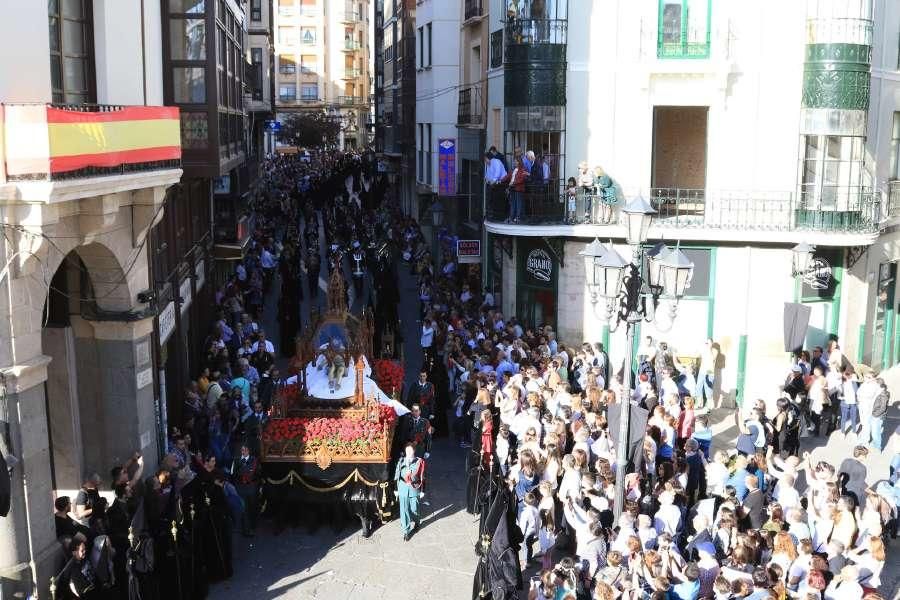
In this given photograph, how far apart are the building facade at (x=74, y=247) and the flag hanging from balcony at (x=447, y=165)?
1614cm

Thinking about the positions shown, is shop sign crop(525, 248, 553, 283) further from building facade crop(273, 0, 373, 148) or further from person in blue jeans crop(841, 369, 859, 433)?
building facade crop(273, 0, 373, 148)

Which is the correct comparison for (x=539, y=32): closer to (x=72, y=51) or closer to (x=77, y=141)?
(x=72, y=51)

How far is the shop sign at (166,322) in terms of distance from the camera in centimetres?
1683

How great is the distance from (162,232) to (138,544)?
286 inches

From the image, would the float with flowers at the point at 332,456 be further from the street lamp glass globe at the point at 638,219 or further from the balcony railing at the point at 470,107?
the balcony railing at the point at 470,107

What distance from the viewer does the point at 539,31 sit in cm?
2339

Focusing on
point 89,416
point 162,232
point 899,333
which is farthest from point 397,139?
point 89,416

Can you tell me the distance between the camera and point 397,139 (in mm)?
49781

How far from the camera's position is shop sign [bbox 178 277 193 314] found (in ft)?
66.6

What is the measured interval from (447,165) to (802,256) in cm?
1413

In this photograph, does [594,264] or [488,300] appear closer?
[594,264]

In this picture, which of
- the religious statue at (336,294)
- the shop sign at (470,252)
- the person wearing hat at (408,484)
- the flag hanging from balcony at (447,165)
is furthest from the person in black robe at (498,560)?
the flag hanging from balcony at (447,165)

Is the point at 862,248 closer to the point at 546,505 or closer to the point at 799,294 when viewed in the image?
the point at 799,294

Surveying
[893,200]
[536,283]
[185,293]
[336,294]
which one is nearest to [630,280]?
[336,294]
